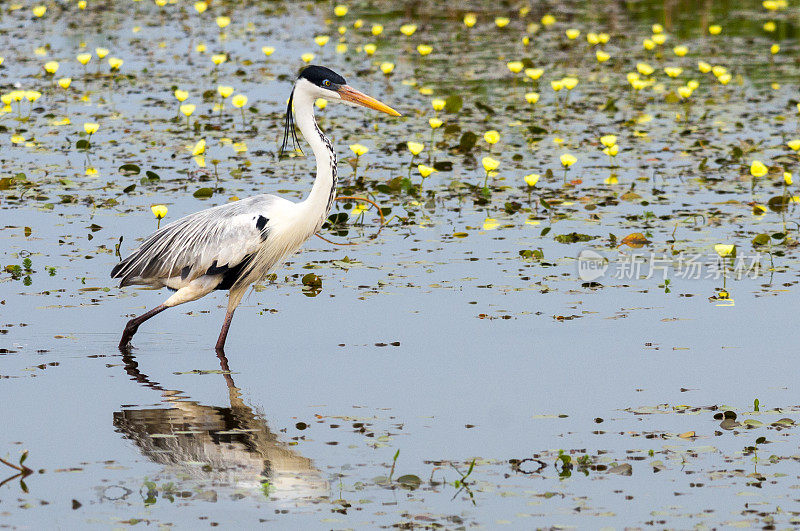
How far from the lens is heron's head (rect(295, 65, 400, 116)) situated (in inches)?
277

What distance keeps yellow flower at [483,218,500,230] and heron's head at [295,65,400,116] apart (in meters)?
2.49

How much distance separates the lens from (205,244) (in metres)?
6.94

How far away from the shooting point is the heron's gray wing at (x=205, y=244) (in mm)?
6887

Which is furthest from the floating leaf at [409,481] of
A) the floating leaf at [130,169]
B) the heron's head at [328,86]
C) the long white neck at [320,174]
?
the floating leaf at [130,169]

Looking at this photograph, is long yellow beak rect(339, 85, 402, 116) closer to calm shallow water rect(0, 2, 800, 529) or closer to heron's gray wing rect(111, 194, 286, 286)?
heron's gray wing rect(111, 194, 286, 286)

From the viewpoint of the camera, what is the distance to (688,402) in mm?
6168

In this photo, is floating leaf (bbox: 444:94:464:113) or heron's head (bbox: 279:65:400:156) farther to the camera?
floating leaf (bbox: 444:94:464:113)

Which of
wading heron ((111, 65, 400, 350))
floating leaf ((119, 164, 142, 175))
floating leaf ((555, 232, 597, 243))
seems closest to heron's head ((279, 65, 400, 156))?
wading heron ((111, 65, 400, 350))

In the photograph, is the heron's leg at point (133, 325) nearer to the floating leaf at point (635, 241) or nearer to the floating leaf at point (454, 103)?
the floating leaf at point (635, 241)

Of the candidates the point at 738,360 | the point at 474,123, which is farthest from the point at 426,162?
the point at 738,360

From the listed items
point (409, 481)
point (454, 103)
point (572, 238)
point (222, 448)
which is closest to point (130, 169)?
point (454, 103)

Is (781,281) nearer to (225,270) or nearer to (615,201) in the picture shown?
(615,201)

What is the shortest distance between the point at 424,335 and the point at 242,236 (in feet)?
4.04

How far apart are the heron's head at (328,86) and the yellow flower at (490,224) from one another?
2.49 meters
